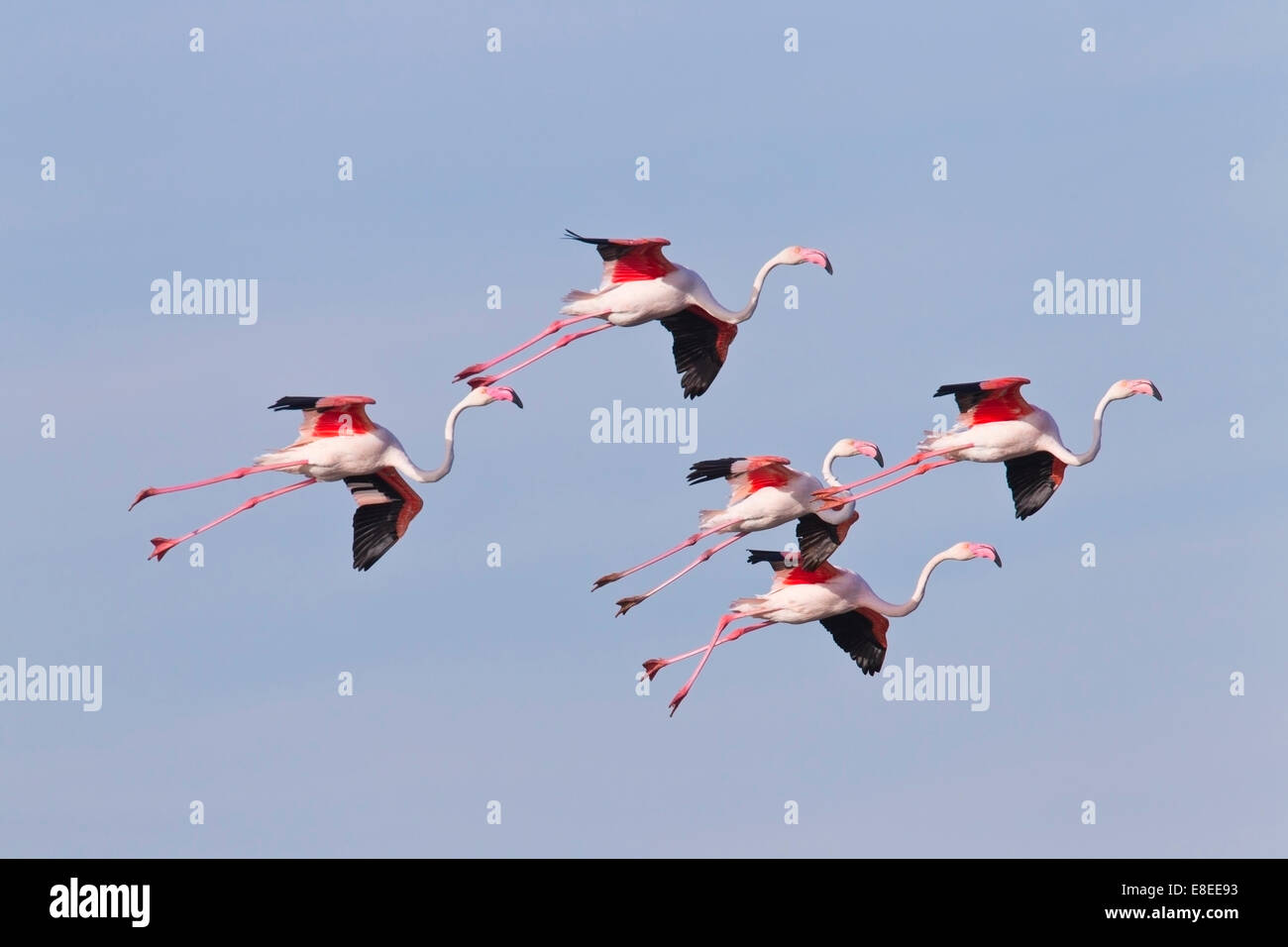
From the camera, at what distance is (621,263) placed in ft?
159

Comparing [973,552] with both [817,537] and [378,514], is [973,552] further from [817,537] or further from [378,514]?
[378,514]

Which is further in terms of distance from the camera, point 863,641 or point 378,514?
point 863,641

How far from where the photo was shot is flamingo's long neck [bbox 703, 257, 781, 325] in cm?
4916

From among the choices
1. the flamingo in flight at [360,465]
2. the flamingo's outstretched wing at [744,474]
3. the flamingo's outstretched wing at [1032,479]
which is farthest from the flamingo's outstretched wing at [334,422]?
the flamingo's outstretched wing at [1032,479]

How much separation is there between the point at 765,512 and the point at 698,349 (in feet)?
9.06

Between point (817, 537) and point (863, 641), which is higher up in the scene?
point (817, 537)

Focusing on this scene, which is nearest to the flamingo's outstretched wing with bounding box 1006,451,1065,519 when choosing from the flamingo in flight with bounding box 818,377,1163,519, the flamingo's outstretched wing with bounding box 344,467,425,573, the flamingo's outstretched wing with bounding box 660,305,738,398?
the flamingo in flight with bounding box 818,377,1163,519

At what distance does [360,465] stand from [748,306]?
5.09 m

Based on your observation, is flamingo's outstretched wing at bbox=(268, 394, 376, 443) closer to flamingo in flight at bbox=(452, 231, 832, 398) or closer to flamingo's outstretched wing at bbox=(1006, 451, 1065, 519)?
flamingo in flight at bbox=(452, 231, 832, 398)

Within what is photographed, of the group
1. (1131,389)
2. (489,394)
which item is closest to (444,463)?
(489,394)

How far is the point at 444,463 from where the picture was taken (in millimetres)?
48625
